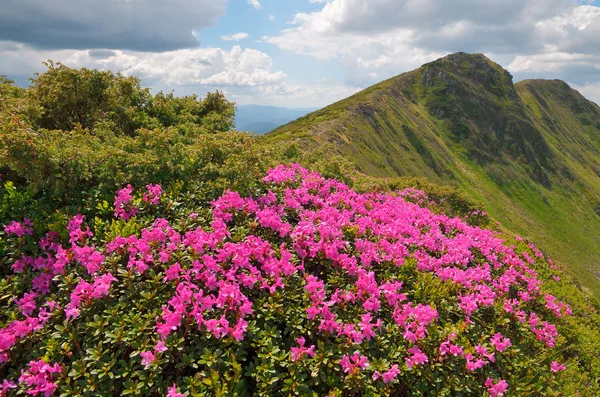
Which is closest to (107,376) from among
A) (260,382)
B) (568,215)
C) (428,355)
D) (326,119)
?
(260,382)

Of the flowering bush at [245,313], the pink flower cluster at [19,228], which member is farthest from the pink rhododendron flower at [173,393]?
the pink flower cluster at [19,228]

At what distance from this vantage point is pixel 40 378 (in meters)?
4.09

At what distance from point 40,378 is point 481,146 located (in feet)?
454

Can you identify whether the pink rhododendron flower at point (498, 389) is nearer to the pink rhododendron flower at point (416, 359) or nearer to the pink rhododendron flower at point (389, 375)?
the pink rhododendron flower at point (416, 359)

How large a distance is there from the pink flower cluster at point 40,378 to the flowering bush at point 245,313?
0.02 m

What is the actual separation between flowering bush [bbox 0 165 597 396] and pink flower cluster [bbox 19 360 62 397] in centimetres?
2

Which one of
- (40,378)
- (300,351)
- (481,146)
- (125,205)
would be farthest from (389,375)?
(481,146)

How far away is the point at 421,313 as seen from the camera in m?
5.58

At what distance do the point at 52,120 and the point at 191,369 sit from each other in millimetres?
11971

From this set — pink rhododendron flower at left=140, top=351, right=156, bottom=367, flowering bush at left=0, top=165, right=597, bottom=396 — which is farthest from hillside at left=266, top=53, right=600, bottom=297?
pink rhododendron flower at left=140, top=351, right=156, bottom=367

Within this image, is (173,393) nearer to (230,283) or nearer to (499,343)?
(230,283)

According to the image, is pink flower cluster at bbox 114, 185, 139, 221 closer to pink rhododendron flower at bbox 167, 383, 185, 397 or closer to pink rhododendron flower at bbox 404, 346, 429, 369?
pink rhododendron flower at bbox 167, 383, 185, 397

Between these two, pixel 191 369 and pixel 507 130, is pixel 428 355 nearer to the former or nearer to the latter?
pixel 191 369

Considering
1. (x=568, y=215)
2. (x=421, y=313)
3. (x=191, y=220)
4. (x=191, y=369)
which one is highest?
(x=191, y=220)
